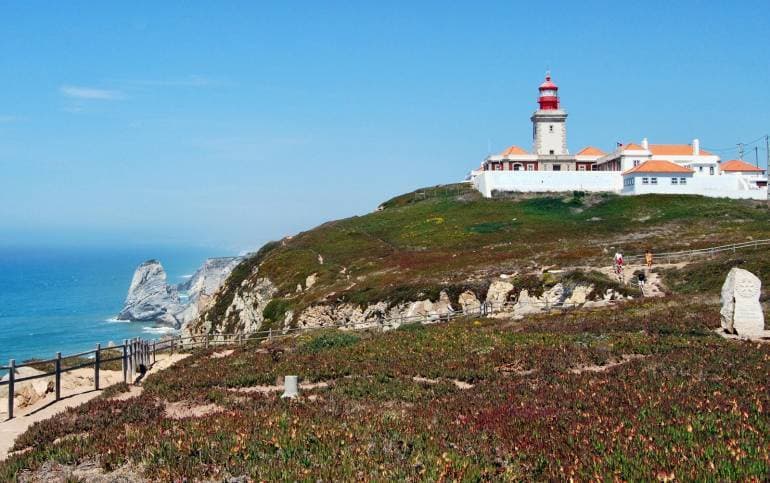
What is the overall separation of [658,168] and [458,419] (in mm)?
96642

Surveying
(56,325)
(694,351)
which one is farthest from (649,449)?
(56,325)

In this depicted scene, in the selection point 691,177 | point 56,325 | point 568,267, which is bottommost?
point 56,325

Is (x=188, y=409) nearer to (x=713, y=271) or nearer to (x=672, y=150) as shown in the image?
(x=713, y=271)

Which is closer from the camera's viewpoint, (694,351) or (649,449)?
(649,449)

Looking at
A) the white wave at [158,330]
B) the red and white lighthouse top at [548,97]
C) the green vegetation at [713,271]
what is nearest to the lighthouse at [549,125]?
the red and white lighthouse top at [548,97]

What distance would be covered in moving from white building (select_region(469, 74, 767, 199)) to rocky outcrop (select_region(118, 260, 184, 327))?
263 feet

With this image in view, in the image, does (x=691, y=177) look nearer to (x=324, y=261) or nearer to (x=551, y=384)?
(x=324, y=261)

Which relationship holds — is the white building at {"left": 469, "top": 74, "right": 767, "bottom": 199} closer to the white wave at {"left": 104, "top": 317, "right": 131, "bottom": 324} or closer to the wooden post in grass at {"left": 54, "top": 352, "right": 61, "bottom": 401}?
the white wave at {"left": 104, "top": 317, "right": 131, "bottom": 324}

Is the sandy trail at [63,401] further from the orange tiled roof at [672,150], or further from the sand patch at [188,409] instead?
the orange tiled roof at [672,150]

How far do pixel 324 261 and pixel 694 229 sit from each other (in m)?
41.9

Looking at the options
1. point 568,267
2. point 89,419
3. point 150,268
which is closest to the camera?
point 89,419

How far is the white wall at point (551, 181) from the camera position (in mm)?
106625

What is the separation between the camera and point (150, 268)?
17562cm

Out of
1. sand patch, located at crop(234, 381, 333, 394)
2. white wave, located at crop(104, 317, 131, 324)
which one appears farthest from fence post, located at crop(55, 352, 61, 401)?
white wave, located at crop(104, 317, 131, 324)
